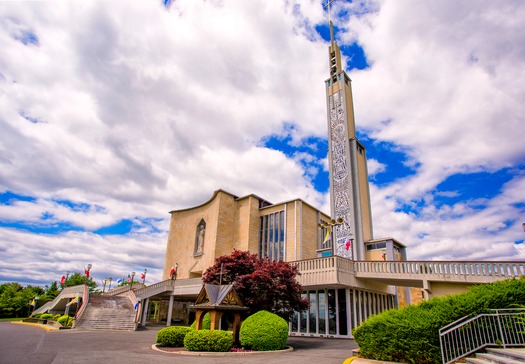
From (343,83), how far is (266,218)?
1655cm

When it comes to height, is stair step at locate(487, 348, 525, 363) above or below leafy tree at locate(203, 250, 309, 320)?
below

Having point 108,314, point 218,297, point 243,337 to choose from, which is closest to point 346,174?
point 218,297

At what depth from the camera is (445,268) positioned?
1630cm

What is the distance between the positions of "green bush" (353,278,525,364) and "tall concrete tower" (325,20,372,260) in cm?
1519

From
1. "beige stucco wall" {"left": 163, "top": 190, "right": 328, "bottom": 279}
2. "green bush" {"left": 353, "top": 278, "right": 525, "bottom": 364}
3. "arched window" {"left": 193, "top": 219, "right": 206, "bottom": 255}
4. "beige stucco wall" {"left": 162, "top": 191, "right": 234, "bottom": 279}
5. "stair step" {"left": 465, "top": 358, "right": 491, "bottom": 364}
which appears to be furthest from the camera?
"arched window" {"left": 193, "top": 219, "right": 206, "bottom": 255}

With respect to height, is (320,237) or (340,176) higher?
(340,176)

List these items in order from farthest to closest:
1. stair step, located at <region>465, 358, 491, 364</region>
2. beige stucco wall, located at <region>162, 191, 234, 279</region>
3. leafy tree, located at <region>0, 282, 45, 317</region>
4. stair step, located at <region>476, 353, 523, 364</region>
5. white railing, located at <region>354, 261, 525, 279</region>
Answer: leafy tree, located at <region>0, 282, 45, 317</region> → beige stucco wall, located at <region>162, 191, 234, 279</region> → white railing, located at <region>354, 261, 525, 279</region> → stair step, located at <region>465, 358, 491, 364</region> → stair step, located at <region>476, 353, 523, 364</region>

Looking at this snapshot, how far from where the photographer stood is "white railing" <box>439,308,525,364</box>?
299 inches

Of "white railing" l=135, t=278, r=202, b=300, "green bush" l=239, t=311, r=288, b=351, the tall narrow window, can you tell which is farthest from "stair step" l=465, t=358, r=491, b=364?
the tall narrow window

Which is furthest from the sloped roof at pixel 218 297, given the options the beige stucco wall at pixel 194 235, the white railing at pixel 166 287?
the beige stucco wall at pixel 194 235

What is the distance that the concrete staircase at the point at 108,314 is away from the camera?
2414 cm

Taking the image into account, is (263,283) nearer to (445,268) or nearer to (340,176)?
(445,268)

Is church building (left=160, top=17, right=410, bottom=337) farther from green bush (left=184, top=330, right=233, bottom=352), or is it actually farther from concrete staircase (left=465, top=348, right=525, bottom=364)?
concrete staircase (left=465, top=348, right=525, bottom=364)

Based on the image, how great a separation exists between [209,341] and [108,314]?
61.7ft
